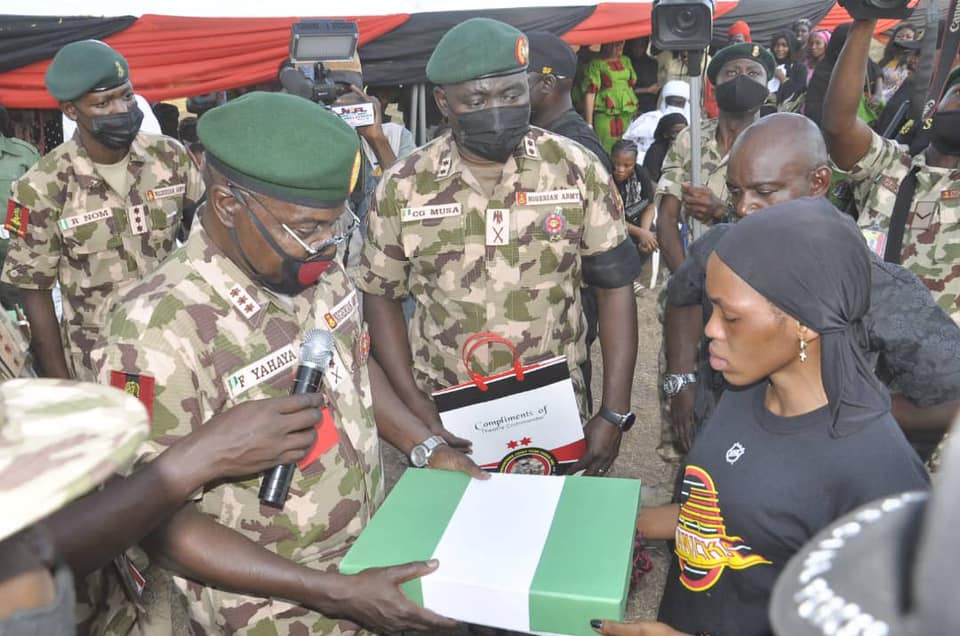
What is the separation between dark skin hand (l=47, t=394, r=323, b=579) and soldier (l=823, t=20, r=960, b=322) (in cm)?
225

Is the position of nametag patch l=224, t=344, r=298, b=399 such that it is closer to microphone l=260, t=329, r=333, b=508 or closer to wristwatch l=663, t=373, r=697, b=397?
microphone l=260, t=329, r=333, b=508

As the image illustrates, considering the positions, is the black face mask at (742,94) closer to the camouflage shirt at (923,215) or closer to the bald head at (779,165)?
the camouflage shirt at (923,215)

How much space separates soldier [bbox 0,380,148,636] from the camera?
2.28ft

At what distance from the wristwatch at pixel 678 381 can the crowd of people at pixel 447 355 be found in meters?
0.01

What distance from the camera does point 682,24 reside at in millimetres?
3223

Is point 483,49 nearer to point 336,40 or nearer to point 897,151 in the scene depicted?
point 897,151

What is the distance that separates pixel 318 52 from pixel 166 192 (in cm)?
117

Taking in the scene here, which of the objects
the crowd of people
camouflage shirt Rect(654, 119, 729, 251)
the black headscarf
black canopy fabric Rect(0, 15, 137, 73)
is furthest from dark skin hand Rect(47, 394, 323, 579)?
black canopy fabric Rect(0, 15, 137, 73)

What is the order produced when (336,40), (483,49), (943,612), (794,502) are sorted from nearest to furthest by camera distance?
(943,612), (794,502), (483,49), (336,40)

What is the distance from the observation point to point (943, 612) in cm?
47

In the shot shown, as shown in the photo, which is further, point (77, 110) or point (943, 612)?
point (77, 110)

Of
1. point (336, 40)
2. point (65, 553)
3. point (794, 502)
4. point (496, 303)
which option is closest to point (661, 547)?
point (496, 303)

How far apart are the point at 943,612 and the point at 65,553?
4.44ft

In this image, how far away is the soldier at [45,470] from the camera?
70cm
